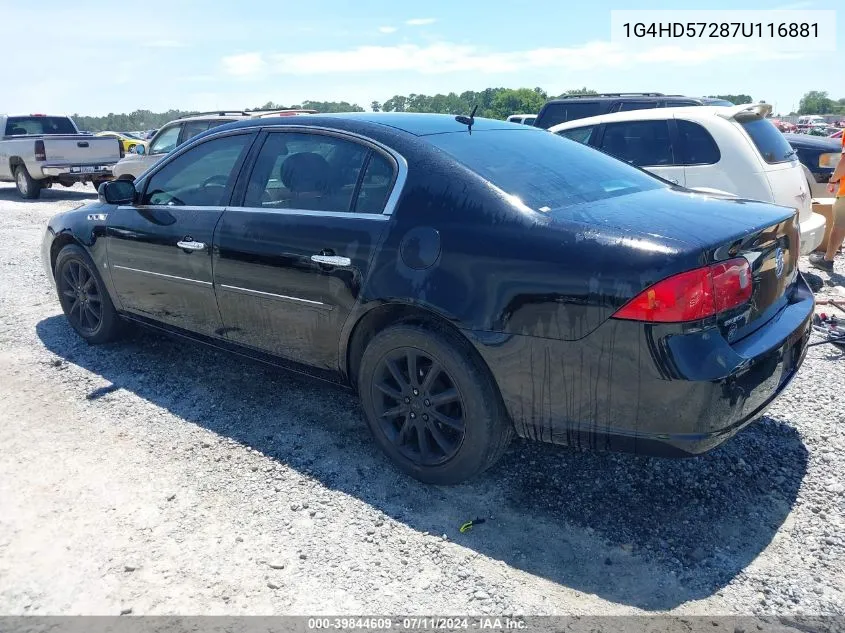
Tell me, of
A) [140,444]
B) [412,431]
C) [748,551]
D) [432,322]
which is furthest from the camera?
[140,444]

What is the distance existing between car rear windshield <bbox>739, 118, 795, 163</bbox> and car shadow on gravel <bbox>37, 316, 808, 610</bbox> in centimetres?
347

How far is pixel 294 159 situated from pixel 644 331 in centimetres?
216

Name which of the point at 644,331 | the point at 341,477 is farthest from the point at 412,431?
the point at 644,331

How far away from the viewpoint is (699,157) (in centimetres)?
649

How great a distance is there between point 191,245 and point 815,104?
130 m

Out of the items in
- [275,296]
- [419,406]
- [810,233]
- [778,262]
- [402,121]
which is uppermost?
[402,121]

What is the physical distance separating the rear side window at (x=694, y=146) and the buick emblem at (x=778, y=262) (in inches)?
141

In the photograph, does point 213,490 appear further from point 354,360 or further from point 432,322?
point 432,322

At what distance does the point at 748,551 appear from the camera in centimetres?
275

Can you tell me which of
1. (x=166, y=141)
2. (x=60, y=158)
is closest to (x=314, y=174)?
(x=166, y=141)

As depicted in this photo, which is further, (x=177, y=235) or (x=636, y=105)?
(x=636, y=105)

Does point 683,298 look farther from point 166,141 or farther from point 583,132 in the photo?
point 166,141

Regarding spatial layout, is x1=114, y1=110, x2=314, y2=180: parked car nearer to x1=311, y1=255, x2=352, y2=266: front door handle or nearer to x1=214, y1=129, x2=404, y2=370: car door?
x1=214, y1=129, x2=404, y2=370: car door

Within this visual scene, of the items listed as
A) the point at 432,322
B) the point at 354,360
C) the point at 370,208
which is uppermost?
the point at 370,208
